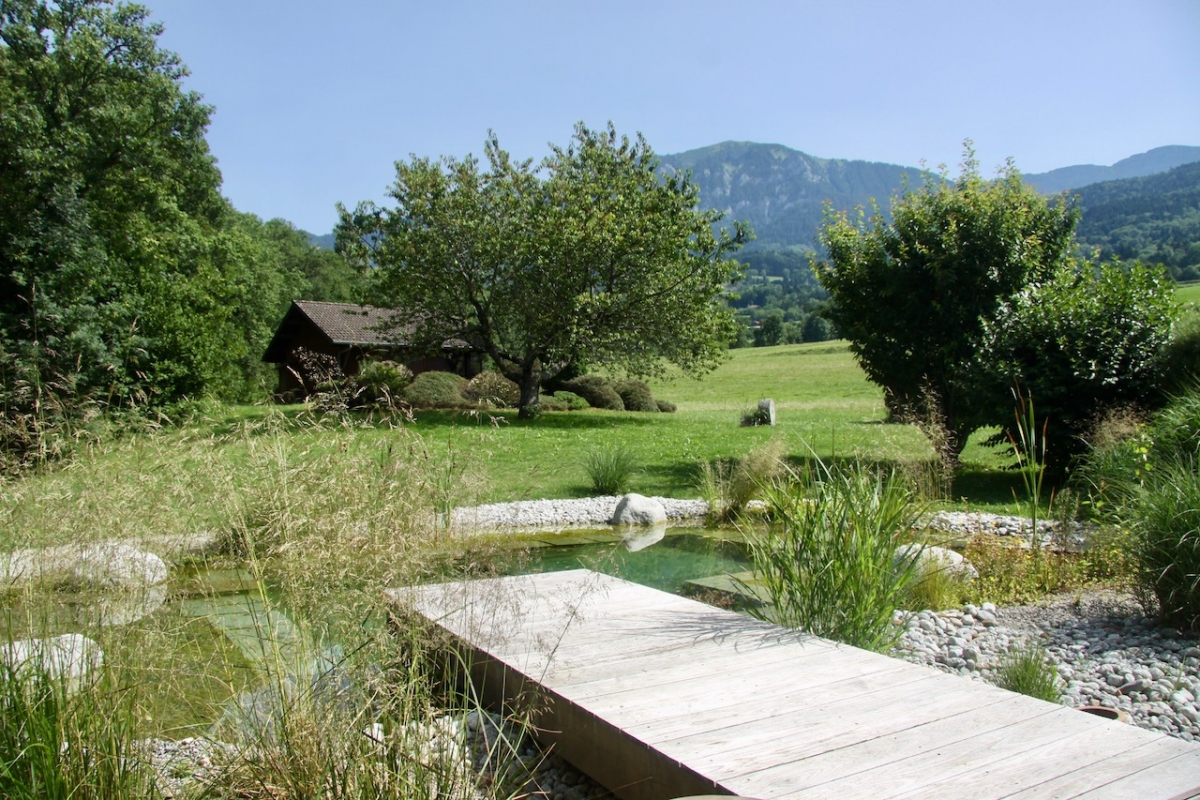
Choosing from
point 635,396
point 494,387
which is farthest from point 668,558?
point 635,396

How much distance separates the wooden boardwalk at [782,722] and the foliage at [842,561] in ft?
1.18

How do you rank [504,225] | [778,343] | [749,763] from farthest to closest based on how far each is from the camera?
[778,343]
[504,225]
[749,763]

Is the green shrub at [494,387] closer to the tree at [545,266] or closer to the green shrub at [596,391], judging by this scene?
the tree at [545,266]

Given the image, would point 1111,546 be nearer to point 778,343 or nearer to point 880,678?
point 880,678

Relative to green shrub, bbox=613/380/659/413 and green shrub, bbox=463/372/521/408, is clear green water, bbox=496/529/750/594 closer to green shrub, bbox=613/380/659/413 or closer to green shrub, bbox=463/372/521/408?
green shrub, bbox=463/372/521/408

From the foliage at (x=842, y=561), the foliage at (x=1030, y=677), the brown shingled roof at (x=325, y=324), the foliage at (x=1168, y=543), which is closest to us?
the foliage at (x=1030, y=677)

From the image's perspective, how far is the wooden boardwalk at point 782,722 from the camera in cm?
224

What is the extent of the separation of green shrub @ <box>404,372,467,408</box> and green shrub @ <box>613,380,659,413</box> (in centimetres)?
504

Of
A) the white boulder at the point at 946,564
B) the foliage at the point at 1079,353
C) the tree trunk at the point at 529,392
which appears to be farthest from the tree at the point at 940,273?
the tree trunk at the point at 529,392

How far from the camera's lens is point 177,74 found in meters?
19.5

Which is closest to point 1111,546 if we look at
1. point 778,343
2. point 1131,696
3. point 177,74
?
point 1131,696

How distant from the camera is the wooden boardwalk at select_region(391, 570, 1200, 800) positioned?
2.24m

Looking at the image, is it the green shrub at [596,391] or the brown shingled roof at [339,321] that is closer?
the green shrub at [596,391]

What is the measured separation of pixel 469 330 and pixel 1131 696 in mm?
17204
